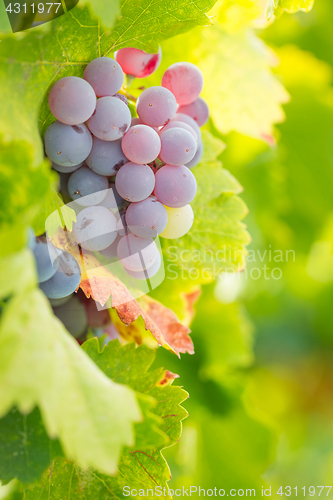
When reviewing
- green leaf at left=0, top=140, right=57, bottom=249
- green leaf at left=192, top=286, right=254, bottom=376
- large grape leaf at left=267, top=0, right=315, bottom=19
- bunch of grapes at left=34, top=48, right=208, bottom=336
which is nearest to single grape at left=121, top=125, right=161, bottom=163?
bunch of grapes at left=34, top=48, right=208, bottom=336

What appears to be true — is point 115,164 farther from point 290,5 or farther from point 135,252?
point 290,5

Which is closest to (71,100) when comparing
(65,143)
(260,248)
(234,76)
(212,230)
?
(65,143)

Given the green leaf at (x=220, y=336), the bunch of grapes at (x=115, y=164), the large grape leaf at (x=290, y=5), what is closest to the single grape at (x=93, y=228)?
the bunch of grapes at (x=115, y=164)

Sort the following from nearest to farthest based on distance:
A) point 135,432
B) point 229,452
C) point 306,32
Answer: point 135,432, point 229,452, point 306,32

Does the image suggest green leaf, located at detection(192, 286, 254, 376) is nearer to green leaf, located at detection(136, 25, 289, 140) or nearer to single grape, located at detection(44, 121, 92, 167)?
green leaf, located at detection(136, 25, 289, 140)

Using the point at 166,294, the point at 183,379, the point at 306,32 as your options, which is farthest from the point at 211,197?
the point at 306,32

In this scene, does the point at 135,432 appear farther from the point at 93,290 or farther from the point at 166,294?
the point at 166,294
